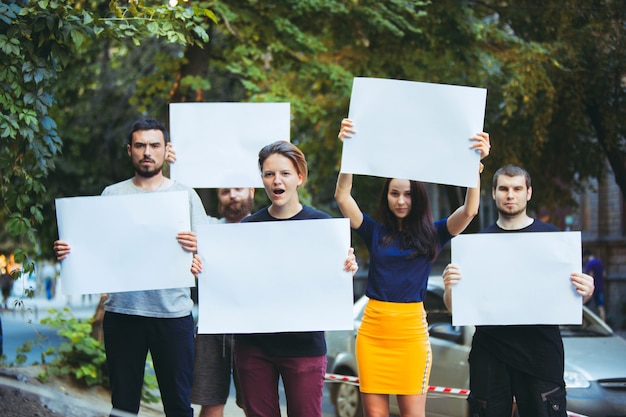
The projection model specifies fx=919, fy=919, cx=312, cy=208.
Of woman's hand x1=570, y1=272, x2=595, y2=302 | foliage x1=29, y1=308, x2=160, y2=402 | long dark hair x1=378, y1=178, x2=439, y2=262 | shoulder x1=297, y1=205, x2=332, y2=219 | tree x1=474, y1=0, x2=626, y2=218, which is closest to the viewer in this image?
shoulder x1=297, y1=205, x2=332, y2=219

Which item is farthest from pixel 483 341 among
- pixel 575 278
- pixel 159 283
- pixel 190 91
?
pixel 190 91

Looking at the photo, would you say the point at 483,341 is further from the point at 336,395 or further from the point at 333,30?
the point at 333,30

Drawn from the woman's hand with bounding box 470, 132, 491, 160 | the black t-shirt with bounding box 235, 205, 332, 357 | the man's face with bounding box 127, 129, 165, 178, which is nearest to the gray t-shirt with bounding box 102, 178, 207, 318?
the man's face with bounding box 127, 129, 165, 178

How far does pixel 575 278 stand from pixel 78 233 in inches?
102

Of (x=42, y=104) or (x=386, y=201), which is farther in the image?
(x=42, y=104)

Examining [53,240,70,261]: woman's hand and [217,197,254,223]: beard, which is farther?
[217,197,254,223]: beard

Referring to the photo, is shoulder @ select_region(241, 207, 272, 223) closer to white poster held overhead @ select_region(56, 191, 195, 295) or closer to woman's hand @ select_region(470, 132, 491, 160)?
white poster held overhead @ select_region(56, 191, 195, 295)

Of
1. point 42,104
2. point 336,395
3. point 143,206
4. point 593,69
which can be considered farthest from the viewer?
point 593,69

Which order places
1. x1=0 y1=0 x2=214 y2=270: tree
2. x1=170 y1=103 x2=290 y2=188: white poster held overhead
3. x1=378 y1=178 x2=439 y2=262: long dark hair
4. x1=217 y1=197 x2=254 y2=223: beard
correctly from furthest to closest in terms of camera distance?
x1=170 y1=103 x2=290 y2=188: white poster held overhead
x1=217 y1=197 x2=254 y2=223: beard
x1=0 y1=0 x2=214 y2=270: tree
x1=378 y1=178 x2=439 y2=262: long dark hair

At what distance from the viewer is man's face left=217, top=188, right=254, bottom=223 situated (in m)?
5.88

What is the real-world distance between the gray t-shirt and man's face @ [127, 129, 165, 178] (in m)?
0.13

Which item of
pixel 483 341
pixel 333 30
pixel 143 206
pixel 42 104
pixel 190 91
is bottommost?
pixel 483 341

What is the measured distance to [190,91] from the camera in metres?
11.5

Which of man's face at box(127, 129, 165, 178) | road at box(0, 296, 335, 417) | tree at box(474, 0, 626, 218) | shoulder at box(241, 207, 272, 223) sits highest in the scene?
tree at box(474, 0, 626, 218)
